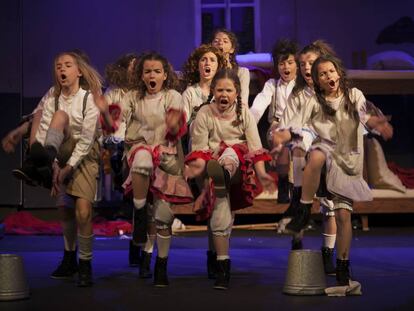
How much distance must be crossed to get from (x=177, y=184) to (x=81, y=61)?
1.04m

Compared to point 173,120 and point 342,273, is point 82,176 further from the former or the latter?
point 342,273

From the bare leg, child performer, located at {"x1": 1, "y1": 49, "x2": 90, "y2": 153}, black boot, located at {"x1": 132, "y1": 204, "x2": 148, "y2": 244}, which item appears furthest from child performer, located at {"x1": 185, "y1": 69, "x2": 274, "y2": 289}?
child performer, located at {"x1": 1, "y1": 49, "x2": 90, "y2": 153}

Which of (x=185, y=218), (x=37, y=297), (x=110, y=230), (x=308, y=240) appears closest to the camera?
(x=37, y=297)

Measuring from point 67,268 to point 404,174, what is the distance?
15.2 feet

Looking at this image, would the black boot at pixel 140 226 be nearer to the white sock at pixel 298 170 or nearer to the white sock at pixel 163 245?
the white sock at pixel 163 245

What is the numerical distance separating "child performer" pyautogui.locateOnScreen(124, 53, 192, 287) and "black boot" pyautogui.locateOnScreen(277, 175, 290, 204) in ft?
4.26

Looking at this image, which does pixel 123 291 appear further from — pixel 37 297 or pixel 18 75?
pixel 18 75

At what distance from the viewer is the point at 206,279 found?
566cm

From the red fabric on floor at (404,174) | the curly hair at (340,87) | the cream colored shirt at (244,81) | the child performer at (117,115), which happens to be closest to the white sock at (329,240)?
the curly hair at (340,87)

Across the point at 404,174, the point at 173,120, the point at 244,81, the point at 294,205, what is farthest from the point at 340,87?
the point at 404,174

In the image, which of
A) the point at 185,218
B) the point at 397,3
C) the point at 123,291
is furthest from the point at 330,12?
the point at 123,291

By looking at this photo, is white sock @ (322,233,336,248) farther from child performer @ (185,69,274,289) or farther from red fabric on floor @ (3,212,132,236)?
red fabric on floor @ (3,212,132,236)

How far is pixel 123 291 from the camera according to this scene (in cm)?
516

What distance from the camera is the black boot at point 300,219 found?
4980 millimetres
